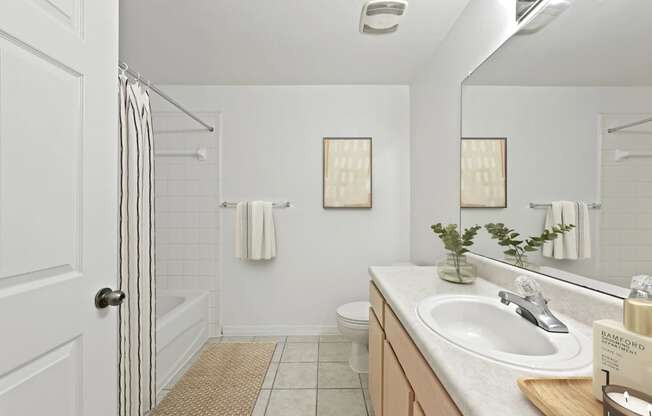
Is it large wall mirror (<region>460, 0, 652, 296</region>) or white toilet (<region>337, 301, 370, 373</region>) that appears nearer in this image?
large wall mirror (<region>460, 0, 652, 296</region>)

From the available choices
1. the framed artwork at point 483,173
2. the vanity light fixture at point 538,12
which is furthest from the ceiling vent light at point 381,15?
the framed artwork at point 483,173

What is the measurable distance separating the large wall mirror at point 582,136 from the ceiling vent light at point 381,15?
566mm

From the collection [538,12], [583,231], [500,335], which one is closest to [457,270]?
[500,335]

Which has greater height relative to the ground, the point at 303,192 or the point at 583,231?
the point at 303,192

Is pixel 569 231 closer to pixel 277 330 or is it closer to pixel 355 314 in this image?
pixel 355 314

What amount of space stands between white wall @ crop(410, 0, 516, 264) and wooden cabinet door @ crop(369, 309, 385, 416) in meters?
0.81

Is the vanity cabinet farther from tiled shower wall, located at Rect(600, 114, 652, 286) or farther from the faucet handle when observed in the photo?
tiled shower wall, located at Rect(600, 114, 652, 286)

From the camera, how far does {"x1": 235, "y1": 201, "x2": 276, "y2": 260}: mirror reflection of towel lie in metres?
2.58

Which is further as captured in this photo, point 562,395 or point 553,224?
point 553,224

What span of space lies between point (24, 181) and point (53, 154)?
10 cm

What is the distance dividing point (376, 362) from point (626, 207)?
115 centimetres

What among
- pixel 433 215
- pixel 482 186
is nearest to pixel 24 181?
pixel 482 186

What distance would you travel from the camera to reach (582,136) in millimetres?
981

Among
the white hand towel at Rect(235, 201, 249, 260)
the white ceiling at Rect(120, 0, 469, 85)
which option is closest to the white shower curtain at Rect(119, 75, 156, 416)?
the white ceiling at Rect(120, 0, 469, 85)
